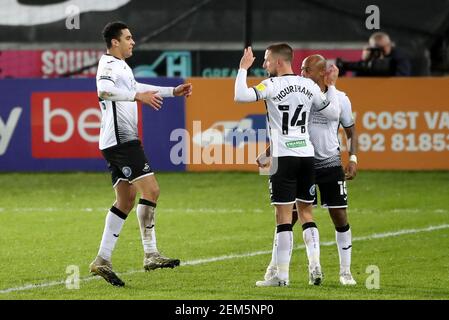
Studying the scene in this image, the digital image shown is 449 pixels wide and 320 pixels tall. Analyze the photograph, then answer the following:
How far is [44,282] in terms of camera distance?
34.0 ft

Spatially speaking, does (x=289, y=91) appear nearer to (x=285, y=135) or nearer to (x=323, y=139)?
(x=285, y=135)

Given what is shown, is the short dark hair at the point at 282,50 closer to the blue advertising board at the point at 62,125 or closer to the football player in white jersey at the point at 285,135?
the football player in white jersey at the point at 285,135

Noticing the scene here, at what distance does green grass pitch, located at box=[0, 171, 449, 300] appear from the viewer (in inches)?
391

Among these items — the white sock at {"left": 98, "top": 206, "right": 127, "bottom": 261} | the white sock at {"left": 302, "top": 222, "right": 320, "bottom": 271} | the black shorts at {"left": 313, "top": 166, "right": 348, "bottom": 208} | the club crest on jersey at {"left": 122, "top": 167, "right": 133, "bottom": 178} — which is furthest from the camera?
the club crest on jersey at {"left": 122, "top": 167, "right": 133, "bottom": 178}

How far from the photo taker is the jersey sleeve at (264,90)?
383 inches

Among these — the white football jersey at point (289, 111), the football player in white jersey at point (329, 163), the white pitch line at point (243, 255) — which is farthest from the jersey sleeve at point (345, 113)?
the white pitch line at point (243, 255)

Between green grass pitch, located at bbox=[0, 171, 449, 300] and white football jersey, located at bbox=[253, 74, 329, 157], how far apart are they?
3.67ft

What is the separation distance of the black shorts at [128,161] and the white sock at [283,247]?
4.70 feet

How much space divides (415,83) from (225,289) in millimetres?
9350

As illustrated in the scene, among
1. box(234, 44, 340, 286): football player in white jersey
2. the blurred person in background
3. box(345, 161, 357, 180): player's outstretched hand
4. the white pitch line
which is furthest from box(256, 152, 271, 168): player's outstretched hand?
the blurred person in background

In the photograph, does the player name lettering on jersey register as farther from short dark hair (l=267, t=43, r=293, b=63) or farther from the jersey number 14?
short dark hair (l=267, t=43, r=293, b=63)

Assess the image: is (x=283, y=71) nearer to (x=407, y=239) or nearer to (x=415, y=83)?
(x=407, y=239)

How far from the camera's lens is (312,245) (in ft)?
33.2
